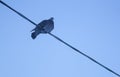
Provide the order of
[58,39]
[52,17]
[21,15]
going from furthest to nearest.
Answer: [52,17], [58,39], [21,15]

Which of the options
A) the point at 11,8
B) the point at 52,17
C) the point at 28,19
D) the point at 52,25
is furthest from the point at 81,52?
the point at 52,17

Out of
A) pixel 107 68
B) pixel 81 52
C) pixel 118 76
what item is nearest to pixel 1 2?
pixel 81 52

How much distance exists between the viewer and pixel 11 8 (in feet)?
11.5

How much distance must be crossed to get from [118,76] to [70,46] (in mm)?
862

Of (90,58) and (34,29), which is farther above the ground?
(34,29)

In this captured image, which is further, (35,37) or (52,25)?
(52,25)

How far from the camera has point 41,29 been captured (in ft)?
18.7

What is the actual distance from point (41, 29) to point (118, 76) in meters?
2.39

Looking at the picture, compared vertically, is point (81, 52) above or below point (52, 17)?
below

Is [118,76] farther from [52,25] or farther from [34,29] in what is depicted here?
[52,25]

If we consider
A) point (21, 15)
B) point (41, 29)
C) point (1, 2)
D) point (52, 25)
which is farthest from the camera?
point (52, 25)

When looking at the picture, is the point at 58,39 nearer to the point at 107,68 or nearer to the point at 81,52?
the point at 81,52

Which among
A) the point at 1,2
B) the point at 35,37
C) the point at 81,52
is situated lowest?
the point at 1,2

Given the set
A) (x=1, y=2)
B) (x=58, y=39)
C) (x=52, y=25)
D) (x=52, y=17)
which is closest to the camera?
(x=1, y=2)
